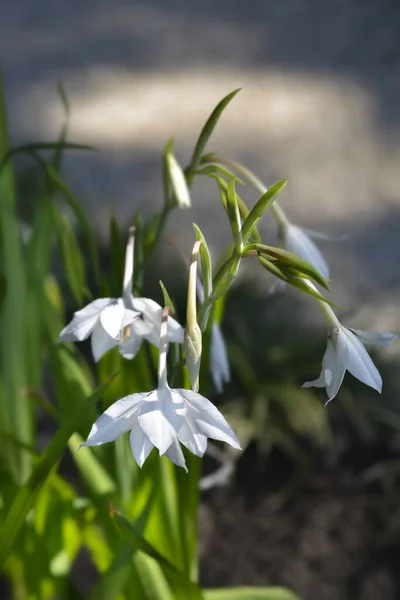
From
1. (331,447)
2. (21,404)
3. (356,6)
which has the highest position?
(356,6)

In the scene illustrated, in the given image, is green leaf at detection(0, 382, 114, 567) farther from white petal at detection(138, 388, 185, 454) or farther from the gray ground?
the gray ground

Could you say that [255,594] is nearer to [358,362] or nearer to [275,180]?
[358,362]

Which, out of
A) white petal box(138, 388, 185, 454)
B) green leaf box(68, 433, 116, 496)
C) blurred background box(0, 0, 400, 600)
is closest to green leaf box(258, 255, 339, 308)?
white petal box(138, 388, 185, 454)

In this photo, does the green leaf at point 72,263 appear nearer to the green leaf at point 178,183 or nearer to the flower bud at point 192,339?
the green leaf at point 178,183

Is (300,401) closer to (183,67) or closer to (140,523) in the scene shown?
(140,523)

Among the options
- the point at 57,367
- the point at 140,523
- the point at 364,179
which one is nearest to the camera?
the point at 140,523

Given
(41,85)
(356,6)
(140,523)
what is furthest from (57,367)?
(356,6)
